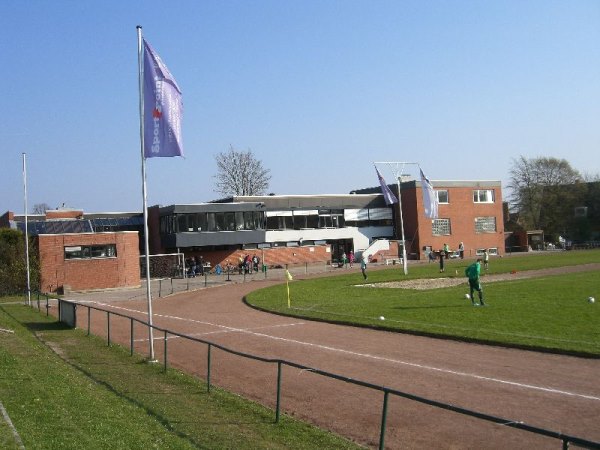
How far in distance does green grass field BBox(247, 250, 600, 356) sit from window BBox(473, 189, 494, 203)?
38.9 meters

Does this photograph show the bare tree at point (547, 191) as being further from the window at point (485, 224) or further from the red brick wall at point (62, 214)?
the red brick wall at point (62, 214)

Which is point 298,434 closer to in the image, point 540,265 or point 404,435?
point 404,435

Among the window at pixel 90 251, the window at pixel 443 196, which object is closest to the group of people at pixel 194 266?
the window at pixel 90 251

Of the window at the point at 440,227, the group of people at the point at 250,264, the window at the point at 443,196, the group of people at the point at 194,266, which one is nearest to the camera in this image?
the group of people at the point at 194,266

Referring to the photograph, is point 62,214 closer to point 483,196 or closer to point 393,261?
point 393,261

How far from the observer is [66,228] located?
6141 cm

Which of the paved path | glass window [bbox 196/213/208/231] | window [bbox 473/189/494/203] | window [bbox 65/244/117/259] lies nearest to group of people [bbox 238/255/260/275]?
glass window [bbox 196/213/208/231]

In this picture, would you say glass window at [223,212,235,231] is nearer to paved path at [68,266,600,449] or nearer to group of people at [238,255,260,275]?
group of people at [238,255,260,275]

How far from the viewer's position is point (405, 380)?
14.4m

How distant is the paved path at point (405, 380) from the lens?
1045 centimetres

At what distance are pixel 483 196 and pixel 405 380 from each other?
70.0 metres

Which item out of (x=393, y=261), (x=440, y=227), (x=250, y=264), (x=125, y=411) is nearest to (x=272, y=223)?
(x=250, y=264)

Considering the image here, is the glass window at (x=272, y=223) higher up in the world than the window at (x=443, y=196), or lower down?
lower down

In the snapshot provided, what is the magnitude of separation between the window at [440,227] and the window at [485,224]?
4396mm
